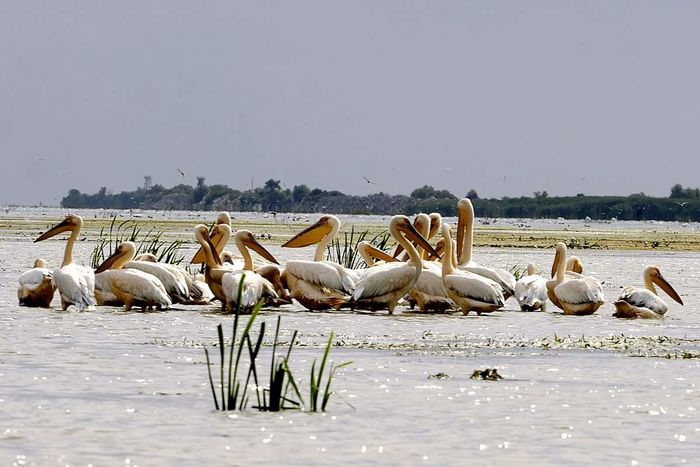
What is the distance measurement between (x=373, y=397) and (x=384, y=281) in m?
5.89

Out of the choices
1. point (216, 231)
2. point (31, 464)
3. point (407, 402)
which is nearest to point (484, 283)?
point (216, 231)

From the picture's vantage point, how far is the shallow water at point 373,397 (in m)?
5.86

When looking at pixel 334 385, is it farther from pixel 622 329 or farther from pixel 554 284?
pixel 554 284

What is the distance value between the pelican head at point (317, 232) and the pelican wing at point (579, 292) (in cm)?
297

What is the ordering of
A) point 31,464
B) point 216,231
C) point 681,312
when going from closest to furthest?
point 31,464 → point 681,312 → point 216,231

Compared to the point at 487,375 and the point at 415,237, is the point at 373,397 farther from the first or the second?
the point at 415,237

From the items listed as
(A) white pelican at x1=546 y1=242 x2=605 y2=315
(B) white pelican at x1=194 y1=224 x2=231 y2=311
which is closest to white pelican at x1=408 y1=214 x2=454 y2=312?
(A) white pelican at x1=546 y1=242 x2=605 y2=315

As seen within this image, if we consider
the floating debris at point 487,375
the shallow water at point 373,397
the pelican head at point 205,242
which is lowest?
the shallow water at point 373,397

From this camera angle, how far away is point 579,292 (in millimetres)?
13273

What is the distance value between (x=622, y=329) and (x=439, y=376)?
13.9ft

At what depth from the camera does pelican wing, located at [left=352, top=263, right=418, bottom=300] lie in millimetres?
13203

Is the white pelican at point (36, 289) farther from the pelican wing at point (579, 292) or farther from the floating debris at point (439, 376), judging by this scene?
the floating debris at point (439, 376)

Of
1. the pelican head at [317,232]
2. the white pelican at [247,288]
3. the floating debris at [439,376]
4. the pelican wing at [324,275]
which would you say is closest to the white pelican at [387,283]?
the pelican wing at [324,275]

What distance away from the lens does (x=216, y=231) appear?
15461mm
